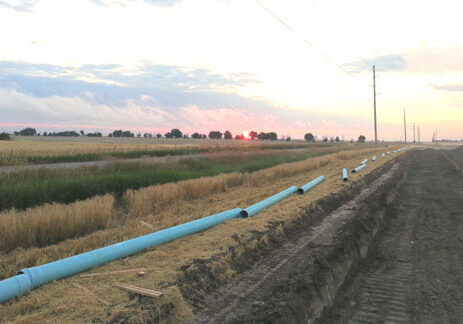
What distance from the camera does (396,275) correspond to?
625 cm

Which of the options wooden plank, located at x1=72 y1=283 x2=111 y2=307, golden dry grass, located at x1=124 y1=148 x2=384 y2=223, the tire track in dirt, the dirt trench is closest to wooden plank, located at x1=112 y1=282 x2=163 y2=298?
wooden plank, located at x1=72 y1=283 x2=111 y2=307

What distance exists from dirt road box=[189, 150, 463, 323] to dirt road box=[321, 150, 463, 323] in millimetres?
14

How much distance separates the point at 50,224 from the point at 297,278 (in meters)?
5.54

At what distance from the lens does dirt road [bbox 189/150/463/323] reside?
452 cm

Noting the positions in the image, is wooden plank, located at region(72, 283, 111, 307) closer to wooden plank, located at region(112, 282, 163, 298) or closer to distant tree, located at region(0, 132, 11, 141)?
wooden plank, located at region(112, 282, 163, 298)

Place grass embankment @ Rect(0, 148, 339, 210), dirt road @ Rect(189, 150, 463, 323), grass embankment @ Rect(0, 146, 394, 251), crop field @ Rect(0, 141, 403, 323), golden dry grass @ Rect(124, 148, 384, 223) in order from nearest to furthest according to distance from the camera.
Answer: crop field @ Rect(0, 141, 403, 323)
dirt road @ Rect(189, 150, 463, 323)
grass embankment @ Rect(0, 146, 394, 251)
grass embankment @ Rect(0, 148, 339, 210)
golden dry grass @ Rect(124, 148, 384, 223)

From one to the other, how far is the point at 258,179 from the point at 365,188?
4947 mm

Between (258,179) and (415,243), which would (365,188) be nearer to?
(258,179)

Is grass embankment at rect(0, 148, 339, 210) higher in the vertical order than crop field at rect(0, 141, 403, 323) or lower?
higher

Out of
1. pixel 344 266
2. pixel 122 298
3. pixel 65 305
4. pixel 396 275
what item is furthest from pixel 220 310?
pixel 396 275

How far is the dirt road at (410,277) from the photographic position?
488 centimetres

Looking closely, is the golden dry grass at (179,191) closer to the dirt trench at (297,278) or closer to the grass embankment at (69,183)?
the grass embankment at (69,183)

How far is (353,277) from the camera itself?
20.8ft

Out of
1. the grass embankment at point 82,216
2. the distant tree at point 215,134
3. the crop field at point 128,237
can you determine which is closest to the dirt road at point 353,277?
the crop field at point 128,237
